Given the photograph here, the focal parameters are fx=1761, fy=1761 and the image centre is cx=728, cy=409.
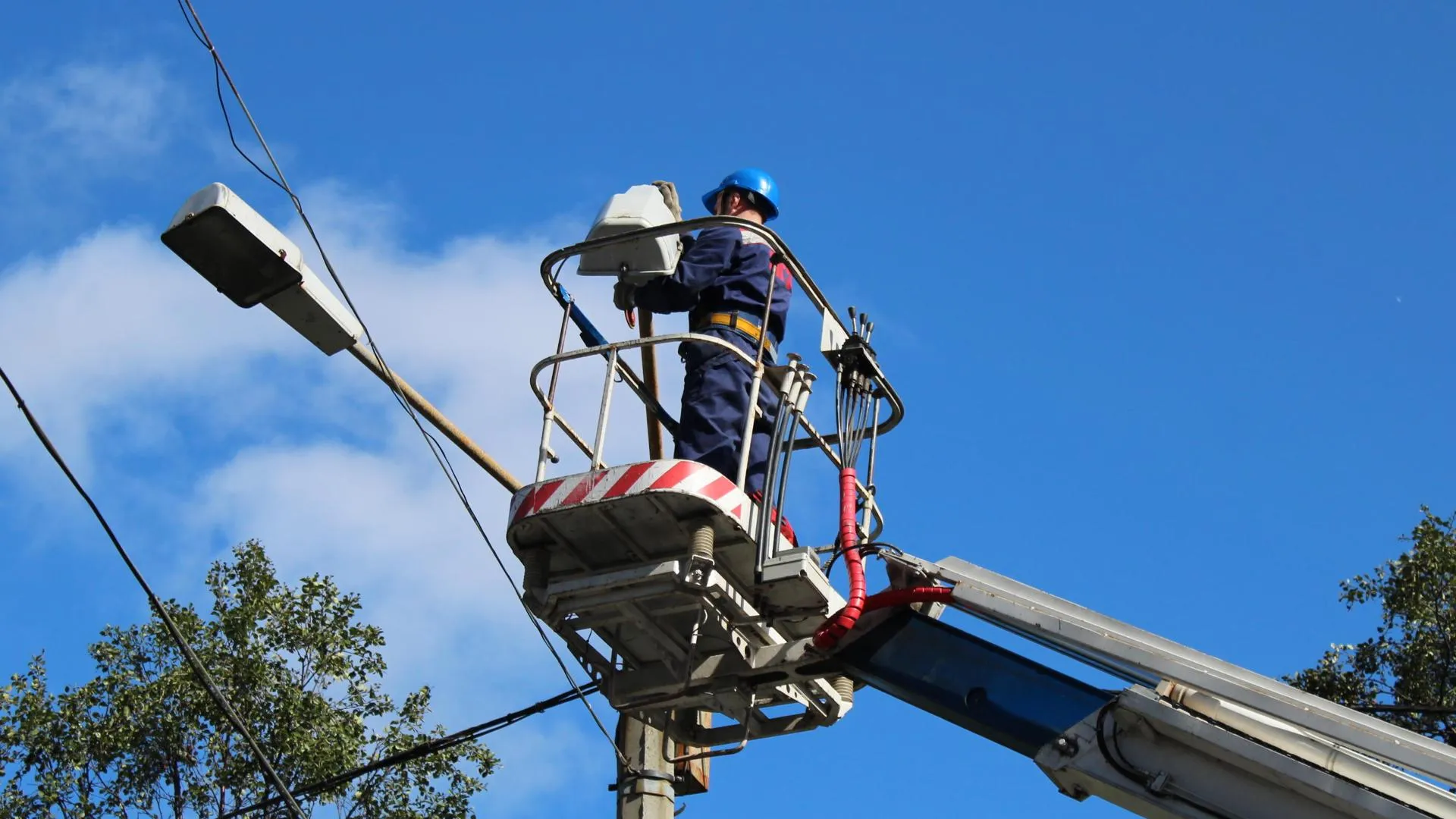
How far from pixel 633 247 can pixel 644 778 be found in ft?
8.87

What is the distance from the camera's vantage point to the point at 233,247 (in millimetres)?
7613

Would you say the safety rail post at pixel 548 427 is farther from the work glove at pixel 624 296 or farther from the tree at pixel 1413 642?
the tree at pixel 1413 642

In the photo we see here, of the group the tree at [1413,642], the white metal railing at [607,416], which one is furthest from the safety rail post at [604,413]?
the tree at [1413,642]

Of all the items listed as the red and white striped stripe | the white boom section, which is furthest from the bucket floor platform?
the white boom section

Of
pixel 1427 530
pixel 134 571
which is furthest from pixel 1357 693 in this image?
pixel 134 571

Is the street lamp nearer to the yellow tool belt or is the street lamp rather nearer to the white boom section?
the yellow tool belt

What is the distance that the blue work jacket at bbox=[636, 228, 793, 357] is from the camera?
27.4ft

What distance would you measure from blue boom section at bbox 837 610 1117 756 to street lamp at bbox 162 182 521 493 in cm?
274

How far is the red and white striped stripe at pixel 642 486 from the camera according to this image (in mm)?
7180

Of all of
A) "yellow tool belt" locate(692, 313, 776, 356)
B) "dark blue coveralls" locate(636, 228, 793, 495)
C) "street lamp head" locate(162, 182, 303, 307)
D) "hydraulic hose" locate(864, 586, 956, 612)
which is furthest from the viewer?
"yellow tool belt" locate(692, 313, 776, 356)

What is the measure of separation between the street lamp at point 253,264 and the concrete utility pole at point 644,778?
2.53 m

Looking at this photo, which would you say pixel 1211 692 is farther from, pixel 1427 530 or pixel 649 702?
pixel 1427 530

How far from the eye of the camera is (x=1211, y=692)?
6047 mm

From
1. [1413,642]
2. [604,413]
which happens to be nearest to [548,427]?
[604,413]
